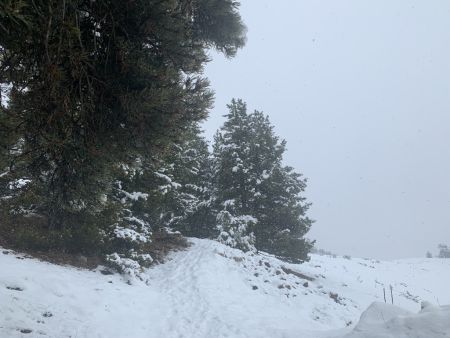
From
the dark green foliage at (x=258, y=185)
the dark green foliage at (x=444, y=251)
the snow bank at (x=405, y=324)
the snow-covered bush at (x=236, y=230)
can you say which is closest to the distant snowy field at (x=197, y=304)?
the snow bank at (x=405, y=324)

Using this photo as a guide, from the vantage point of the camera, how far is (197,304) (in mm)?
12273

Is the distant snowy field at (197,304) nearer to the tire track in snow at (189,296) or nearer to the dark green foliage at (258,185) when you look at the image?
the tire track in snow at (189,296)

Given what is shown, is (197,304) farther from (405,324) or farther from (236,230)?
(236,230)

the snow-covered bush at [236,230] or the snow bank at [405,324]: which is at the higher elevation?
the snow-covered bush at [236,230]

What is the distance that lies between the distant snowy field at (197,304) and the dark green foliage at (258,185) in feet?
15.3

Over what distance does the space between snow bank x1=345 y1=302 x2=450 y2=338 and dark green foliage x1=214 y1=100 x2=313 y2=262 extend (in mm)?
14095

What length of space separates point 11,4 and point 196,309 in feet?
33.0

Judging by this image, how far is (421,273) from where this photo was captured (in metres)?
40.6

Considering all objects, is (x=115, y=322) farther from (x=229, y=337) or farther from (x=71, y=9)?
(x=71, y=9)

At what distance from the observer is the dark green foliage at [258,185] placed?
2339 cm

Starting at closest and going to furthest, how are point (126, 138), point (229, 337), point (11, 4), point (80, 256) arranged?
point (11, 4), point (126, 138), point (229, 337), point (80, 256)

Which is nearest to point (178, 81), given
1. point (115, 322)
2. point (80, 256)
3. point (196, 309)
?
point (115, 322)

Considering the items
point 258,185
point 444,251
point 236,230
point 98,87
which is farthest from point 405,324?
point 444,251

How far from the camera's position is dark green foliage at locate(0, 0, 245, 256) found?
5.33 meters
